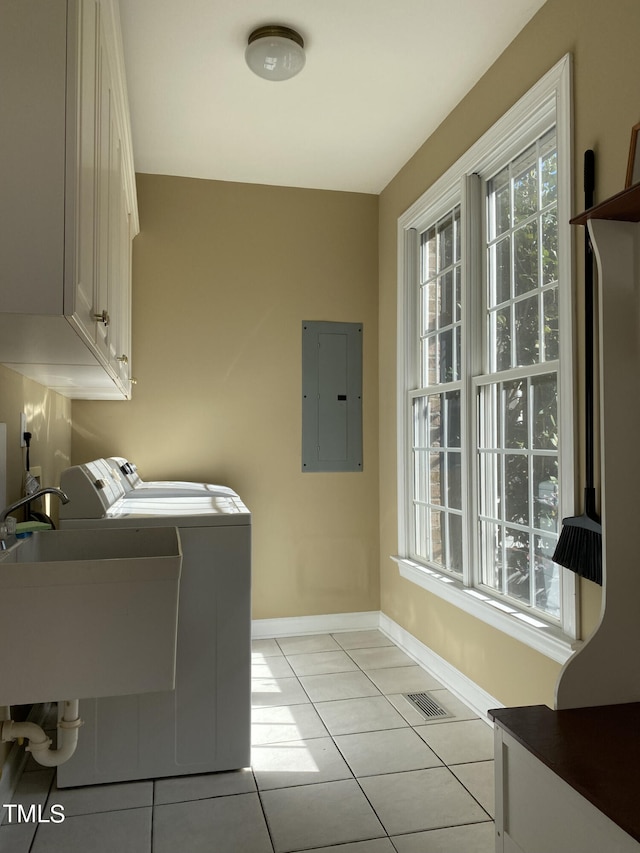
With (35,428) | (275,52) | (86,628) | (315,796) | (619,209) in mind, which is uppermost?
(275,52)

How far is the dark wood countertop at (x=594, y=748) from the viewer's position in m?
1.14

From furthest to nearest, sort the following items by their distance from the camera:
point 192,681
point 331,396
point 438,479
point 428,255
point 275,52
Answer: point 331,396, point 428,255, point 438,479, point 275,52, point 192,681

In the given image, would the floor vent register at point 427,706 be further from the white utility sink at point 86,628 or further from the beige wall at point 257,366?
the white utility sink at point 86,628

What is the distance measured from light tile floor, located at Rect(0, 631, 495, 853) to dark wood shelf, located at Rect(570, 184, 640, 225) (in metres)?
1.72

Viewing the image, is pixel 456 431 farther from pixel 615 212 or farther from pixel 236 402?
pixel 615 212

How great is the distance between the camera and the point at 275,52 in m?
2.54

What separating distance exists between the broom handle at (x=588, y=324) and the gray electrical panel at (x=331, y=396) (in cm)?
210

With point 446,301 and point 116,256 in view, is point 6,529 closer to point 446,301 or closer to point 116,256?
point 116,256

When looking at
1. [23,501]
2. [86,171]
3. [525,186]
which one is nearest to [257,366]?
[525,186]

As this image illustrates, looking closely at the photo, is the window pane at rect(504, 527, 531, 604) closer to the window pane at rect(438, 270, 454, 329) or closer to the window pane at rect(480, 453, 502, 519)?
the window pane at rect(480, 453, 502, 519)

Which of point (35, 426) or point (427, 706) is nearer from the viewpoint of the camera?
point (35, 426)

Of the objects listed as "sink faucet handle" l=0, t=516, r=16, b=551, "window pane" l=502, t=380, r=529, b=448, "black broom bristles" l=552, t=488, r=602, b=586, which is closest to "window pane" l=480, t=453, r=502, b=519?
"window pane" l=502, t=380, r=529, b=448

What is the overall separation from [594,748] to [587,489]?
890 millimetres

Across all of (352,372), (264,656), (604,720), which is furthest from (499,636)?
(352,372)
